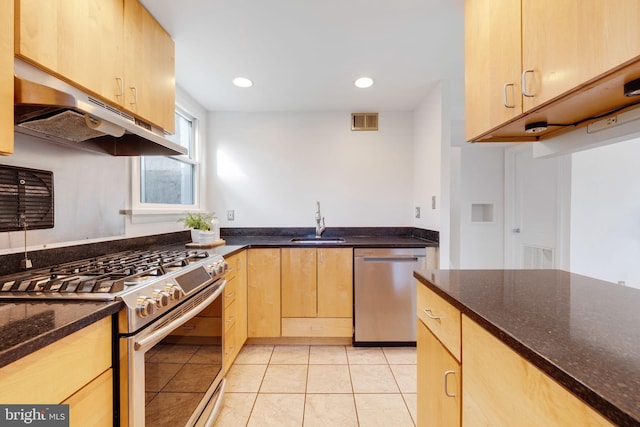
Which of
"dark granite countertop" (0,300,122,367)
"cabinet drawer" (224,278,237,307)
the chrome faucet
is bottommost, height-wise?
"cabinet drawer" (224,278,237,307)

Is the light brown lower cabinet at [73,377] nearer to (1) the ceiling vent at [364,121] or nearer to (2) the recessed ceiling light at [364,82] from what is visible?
(2) the recessed ceiling light at [364,82]

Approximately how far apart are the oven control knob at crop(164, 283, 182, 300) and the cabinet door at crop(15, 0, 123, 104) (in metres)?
0.92

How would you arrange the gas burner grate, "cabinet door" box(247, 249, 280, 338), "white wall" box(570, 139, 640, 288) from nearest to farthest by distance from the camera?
the gas burner grate → "cabinet door" box(247, 249, 280, 338) → "white wall" box(570, 139, 640, 288)

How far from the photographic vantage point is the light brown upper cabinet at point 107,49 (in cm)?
99

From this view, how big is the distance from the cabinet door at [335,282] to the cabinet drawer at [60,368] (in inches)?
68.1

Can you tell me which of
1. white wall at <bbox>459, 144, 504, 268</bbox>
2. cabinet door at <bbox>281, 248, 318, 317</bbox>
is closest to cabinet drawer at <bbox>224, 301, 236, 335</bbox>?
cabinet door at <bbox>281, 248, 318, 317</bbox>

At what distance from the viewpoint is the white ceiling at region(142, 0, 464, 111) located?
5.08 feet

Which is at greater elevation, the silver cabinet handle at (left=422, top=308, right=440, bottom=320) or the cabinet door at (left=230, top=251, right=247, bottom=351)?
the silver cabinet handle at (left=422, top=308, right=440, bottom=320)

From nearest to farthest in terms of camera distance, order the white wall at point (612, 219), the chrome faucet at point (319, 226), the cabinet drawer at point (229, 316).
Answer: the cabinet drawer at point (229, 316) → the white wall at point (612, 219) → the chrome faucet at point (319, 226)

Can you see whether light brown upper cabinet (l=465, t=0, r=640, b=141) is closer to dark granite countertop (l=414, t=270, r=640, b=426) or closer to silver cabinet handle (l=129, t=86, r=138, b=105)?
dark granite countertop (l=414, t=270, r=640, b=426)

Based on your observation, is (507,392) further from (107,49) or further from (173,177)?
(173,177)

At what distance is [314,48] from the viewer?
6.25 feet

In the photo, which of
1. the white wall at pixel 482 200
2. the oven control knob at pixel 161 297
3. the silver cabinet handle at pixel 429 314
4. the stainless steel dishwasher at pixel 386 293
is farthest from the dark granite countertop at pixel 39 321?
the white wall at pixel 482 200

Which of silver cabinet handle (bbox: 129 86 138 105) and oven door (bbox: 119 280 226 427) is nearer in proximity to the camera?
oven door (bbox: 119 280 226 427)
